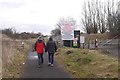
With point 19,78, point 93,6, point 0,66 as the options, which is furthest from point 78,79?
point 93,6

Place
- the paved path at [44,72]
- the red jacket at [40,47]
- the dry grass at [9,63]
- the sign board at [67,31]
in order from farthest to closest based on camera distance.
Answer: the sign board at [67,31] → the red jacket at [40,47] → the dry grass at [9,63] → the paved path at [44,72]

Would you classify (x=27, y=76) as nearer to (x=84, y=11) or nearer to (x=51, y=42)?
(x=51, y=42)

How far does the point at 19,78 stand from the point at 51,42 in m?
5.83

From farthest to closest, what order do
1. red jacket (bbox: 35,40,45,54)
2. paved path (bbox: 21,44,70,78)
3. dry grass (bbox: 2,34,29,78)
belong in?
red jacket (bbox: 35,40,45,54) → dry grass (bbox: 2,34,29,78) → paved path (bbox: 21,44,70,78)

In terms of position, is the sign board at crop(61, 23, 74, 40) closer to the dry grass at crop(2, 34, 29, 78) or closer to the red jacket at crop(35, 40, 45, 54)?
the dry grass at crop(2, 34, 29, 78)

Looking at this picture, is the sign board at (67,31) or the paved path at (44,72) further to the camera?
the sign board at (67,31)

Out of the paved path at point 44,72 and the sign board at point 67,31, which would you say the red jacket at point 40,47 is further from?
the sign board at point 67,31

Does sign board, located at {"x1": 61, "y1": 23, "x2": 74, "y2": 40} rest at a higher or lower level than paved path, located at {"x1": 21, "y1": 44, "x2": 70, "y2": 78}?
higher

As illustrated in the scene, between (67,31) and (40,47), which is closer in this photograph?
(40,47)

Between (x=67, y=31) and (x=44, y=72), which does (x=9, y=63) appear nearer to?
(x=44, y=72)

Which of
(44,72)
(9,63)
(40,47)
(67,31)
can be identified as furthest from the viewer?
(67,31)

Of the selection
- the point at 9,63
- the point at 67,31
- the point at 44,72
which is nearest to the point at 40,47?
the point at 9,63

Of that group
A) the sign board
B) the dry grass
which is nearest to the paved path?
the dry grass

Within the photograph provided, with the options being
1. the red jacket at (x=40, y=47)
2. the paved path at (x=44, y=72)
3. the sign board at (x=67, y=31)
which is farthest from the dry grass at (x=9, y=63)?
the sign board at (x=67, y=31)
